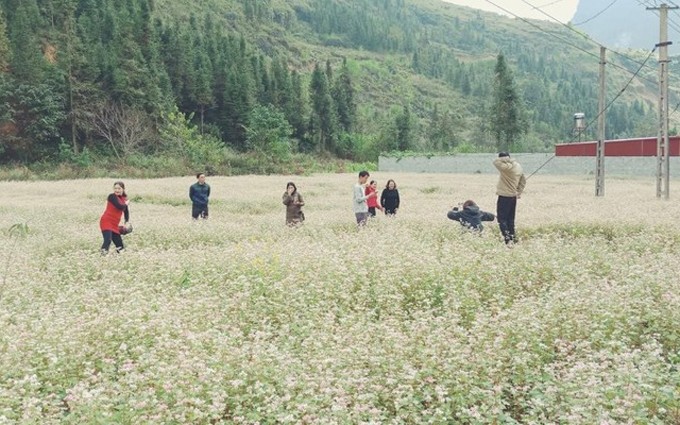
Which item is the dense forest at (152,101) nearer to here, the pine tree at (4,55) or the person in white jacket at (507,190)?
the pine tree at (4,55)

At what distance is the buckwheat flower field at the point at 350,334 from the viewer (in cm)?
496

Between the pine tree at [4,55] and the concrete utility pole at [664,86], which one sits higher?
the pine tree at [4,55]

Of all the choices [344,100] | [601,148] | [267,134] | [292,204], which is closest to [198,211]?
[292,204]

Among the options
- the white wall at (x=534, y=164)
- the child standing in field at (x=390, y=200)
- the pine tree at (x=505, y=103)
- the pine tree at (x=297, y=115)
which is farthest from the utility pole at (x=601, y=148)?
the pine tree at (x=297, y=115)

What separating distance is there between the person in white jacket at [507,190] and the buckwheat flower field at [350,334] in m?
0.49

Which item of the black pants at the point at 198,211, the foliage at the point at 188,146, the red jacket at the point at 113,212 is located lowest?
the black pants at the point at 198,211

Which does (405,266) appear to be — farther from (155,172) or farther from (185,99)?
(185,99)

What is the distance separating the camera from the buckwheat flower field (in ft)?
16.3

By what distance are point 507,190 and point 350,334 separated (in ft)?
27.2

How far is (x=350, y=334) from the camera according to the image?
6.79 m

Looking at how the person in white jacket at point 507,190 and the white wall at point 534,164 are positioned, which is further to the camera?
the white wall at point 534,164

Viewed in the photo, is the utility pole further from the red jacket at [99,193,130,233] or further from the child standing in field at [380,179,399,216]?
the red jacket at [99,193,130,233]

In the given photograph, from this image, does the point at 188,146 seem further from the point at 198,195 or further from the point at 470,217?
the point at 470,217

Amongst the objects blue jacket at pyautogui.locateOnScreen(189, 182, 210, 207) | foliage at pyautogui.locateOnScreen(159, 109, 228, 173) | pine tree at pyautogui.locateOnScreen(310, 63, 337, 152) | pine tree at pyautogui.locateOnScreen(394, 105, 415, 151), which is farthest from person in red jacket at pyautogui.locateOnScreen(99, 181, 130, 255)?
pine tree at pyautogui.locateOnScreen(394, 105, 415, 151)
